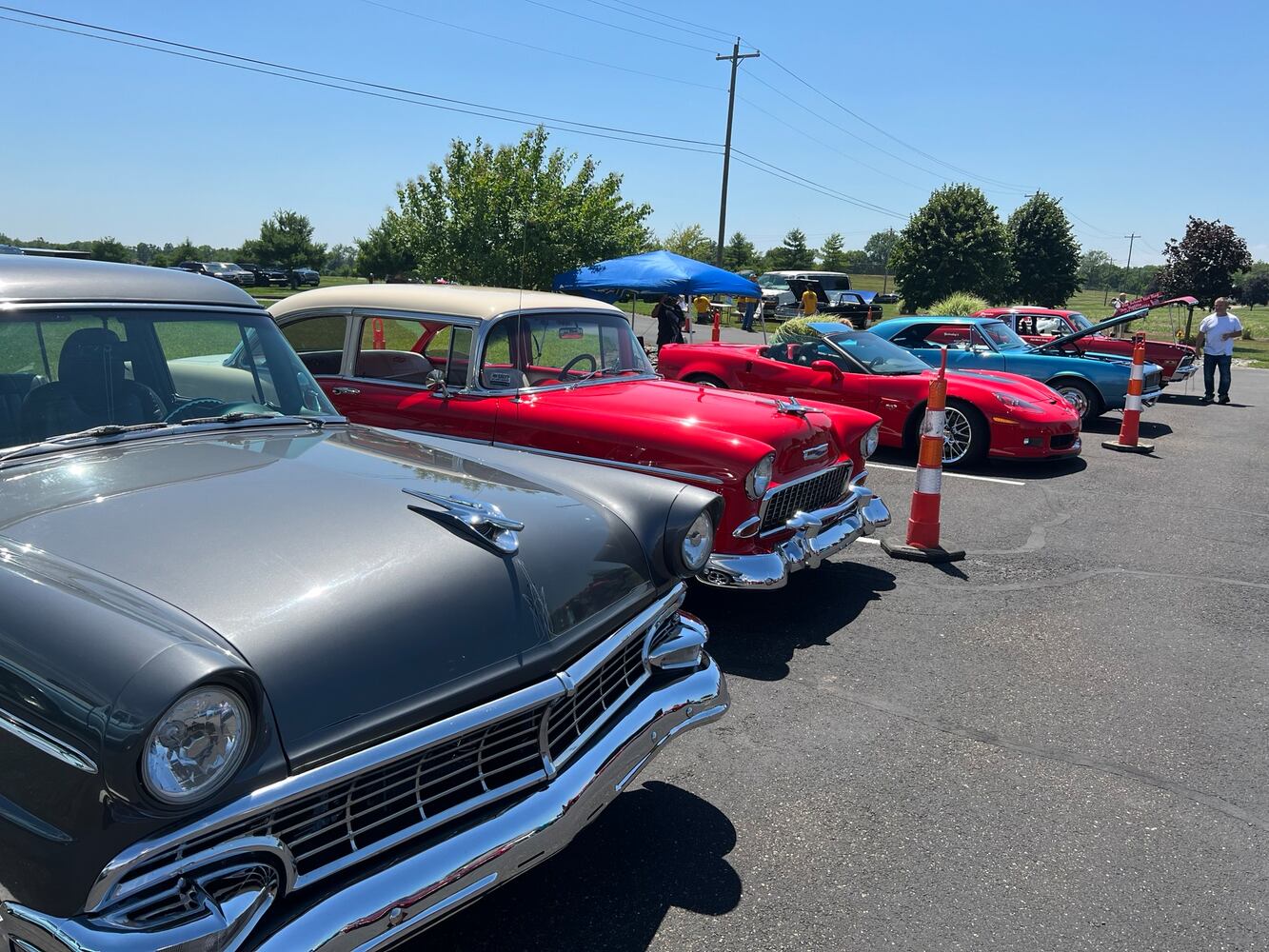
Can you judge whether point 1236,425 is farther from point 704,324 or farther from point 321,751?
point 704,324

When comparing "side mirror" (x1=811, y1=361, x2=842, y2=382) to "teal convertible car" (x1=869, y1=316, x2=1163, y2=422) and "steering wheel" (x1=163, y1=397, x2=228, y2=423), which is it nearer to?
"teal convertible car" (x1=869, y1=316, x2=1163, y2=422)

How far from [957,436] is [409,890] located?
8414 millimetres

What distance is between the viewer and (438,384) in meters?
4.85

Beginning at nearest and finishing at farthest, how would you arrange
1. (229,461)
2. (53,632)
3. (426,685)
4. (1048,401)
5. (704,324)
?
(53,632) < (426,685) < (229,461) < (1048,401) < (704,324)

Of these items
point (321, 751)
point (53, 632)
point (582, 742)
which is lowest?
point (582, 742)

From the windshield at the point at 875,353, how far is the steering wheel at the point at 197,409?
23.5 feet

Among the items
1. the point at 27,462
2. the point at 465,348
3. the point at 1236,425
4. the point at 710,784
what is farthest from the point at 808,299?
A: the point at 27,462

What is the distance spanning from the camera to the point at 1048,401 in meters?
9.45

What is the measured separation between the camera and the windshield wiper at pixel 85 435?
255cm

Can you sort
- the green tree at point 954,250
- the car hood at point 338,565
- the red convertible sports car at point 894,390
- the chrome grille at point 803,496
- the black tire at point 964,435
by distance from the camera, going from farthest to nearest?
the green tree at point 954,250 → the black tire at point 964,435 → the red convertible sports car at point 894,390 → the chrome grille at point 803,496 → the car hood at point 338,565

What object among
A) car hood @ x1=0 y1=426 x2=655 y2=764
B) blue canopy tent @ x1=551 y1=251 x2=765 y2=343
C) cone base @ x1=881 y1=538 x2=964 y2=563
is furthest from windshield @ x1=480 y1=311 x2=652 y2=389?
blue canopy tent @ x1=551 y1=251 x2=765 y2=343

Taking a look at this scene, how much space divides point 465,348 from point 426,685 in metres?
3.25

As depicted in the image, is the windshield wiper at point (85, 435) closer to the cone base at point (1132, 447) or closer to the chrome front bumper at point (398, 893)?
the chrome front bumper at point (398, 893)

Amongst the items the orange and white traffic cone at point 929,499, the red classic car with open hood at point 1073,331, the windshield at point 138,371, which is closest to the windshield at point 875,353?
the orange and white traffic cone at point 929,499
